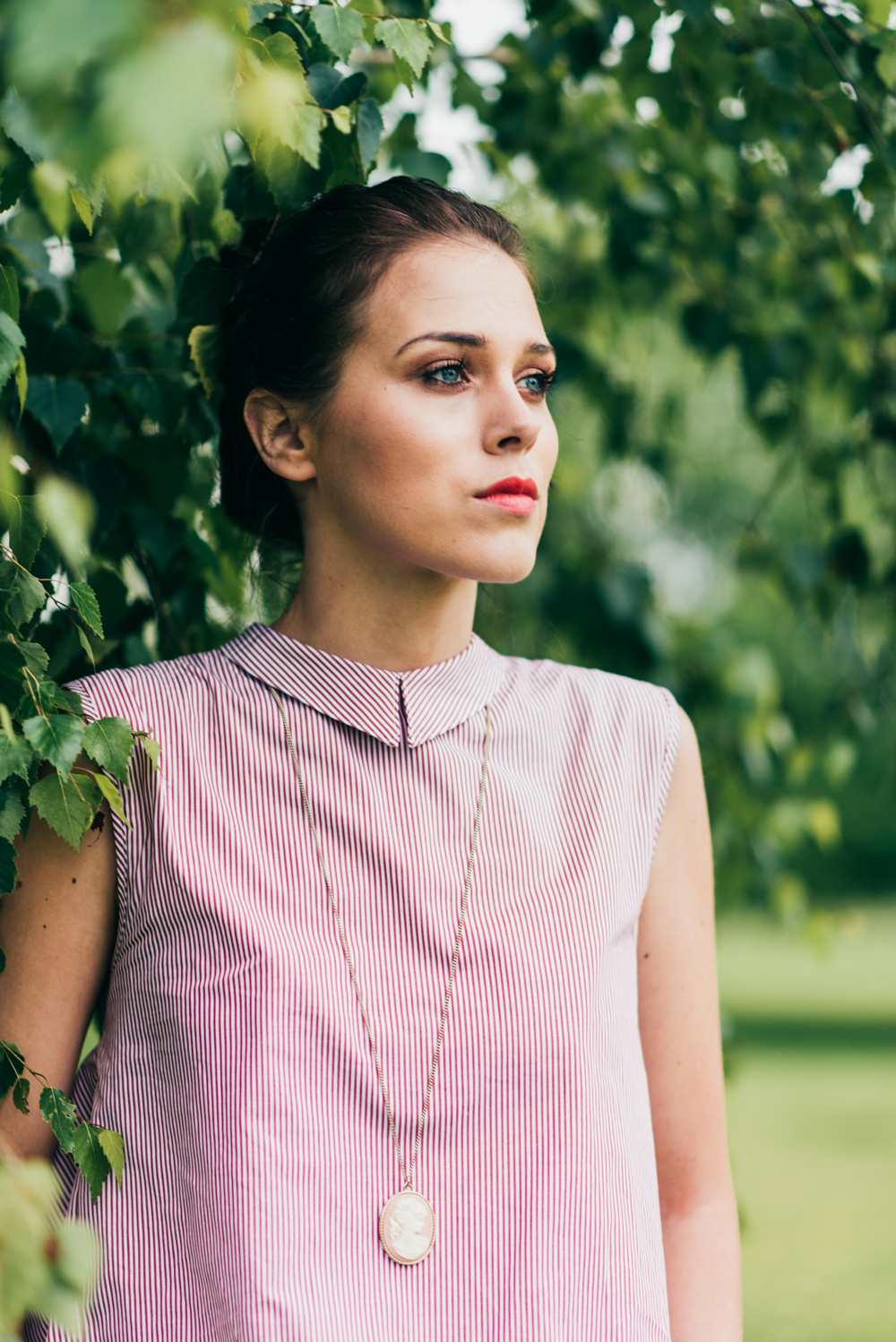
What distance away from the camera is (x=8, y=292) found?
1.27 meters

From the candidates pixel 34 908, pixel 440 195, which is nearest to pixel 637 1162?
pixel 34 908

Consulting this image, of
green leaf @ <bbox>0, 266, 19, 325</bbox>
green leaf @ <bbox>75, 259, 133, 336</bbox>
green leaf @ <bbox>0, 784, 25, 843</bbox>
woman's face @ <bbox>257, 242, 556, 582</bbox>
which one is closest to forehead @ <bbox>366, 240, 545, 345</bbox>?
woman's face @ <bbox>257, 242, 556, 582</bbox>

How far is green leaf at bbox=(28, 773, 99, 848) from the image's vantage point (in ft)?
4.27

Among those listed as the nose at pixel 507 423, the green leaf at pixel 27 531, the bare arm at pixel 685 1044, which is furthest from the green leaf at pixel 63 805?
the bare arm at pixel 685 1044

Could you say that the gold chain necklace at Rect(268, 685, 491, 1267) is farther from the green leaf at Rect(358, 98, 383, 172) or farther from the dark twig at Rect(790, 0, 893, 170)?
the dark twig at Rect(790, 0, 893, 170)

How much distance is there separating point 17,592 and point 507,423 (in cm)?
60

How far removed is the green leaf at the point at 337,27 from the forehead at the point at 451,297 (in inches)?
11.6

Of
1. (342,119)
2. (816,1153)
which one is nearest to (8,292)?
(342,119)

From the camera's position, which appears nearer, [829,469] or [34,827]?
[34,827]

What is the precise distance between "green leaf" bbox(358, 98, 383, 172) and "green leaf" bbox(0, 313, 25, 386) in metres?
0.67

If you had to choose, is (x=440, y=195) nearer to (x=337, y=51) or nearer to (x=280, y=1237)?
(x=337, y=51)

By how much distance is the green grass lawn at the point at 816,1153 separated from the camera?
259 inches

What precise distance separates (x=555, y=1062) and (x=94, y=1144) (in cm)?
48

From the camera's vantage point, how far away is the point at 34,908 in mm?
1477
